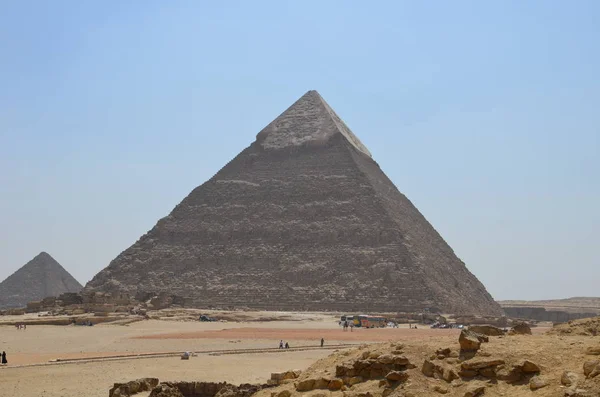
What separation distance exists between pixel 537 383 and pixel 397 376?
141 cm

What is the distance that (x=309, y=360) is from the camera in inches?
833

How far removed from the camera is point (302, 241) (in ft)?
300

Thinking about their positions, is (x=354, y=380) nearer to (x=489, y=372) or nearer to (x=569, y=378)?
(x=489, y=372)

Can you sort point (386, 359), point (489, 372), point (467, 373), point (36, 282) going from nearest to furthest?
point (489, 372)
point (467, 373)
point (386, 359)
point (36, 282)

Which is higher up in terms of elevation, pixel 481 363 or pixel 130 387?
pixel 481 363

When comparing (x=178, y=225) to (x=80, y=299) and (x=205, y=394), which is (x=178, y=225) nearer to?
(x=80, y=299)

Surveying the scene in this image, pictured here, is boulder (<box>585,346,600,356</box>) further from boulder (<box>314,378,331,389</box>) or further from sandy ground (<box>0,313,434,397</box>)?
sandy ground (<box>0,313,434,397</box>)

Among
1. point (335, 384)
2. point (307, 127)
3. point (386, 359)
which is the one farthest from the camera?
point (307, 127)

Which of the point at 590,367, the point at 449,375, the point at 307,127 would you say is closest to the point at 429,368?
the point at 449,375

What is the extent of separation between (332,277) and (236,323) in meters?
32.7

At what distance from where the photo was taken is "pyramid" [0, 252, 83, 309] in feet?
354

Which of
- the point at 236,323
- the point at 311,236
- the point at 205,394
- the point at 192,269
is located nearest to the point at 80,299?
the point at 236,323

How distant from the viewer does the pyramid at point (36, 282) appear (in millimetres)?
107938

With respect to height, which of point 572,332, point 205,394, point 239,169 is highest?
point 239,169
